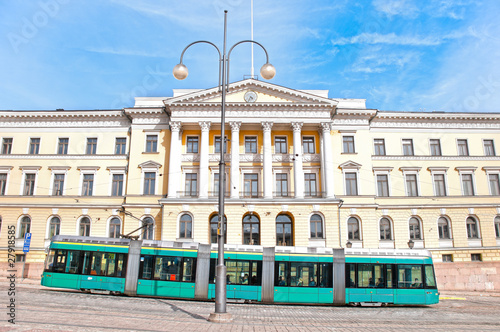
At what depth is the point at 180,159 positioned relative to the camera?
41.2 m

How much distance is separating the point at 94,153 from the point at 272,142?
747 inches

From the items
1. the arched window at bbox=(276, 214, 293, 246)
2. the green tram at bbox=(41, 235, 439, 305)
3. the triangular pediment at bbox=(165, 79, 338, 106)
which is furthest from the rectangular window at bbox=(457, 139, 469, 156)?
the green tram at bbox=(41, 235, 439, 305)

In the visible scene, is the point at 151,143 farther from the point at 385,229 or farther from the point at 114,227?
the point at 385,229

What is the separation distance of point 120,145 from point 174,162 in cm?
739

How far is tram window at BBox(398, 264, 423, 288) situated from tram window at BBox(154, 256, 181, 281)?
13.4 metres

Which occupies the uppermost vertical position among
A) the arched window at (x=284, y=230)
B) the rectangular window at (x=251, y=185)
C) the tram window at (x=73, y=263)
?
the rectangular window at (x=251, y=185)

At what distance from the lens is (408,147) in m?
44.0

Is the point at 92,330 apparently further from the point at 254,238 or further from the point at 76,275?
the point at 254,238

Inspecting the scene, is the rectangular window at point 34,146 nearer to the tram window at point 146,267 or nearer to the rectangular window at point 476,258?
the tram window at point 146,267

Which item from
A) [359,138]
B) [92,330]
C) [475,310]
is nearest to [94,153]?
[359,138]

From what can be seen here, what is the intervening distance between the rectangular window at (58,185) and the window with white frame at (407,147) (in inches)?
1443

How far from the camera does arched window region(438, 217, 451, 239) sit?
1642 inches

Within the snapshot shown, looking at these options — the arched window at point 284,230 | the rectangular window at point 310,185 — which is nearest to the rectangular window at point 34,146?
the arched window at point 284,230

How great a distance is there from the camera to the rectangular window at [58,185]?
139 ft
